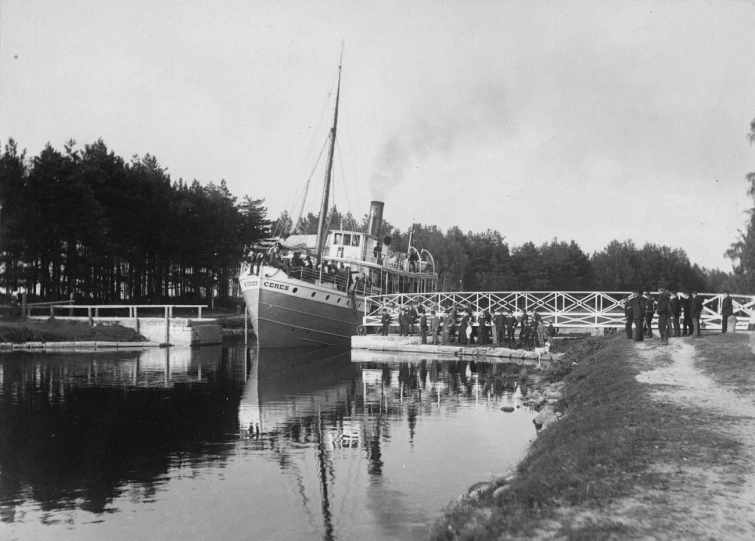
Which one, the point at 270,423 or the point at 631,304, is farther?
the point at 631,304

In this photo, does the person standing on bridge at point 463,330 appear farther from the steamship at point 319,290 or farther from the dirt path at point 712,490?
the dirt path at point 712,490

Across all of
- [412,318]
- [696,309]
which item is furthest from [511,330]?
[696,309]

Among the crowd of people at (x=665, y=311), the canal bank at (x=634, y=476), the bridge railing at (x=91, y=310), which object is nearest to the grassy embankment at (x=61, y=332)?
the bridge railing at (x=91, y=310)

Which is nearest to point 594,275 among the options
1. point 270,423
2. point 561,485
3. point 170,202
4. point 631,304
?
point 170,202

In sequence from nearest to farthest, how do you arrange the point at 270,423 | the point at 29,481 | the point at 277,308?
the point at 29,481 → the point at 270,423 → the point at 277,308

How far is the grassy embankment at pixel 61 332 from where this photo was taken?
39469 millimetres

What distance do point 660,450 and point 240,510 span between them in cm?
589

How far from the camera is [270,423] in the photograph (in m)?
17.1

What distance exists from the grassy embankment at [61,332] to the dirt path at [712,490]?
114 feet

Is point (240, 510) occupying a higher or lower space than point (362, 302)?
lower

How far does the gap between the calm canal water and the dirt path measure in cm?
325

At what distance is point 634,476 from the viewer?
792 cm

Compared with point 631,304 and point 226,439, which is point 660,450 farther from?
point 631,304

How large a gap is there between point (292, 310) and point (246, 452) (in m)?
28.1
